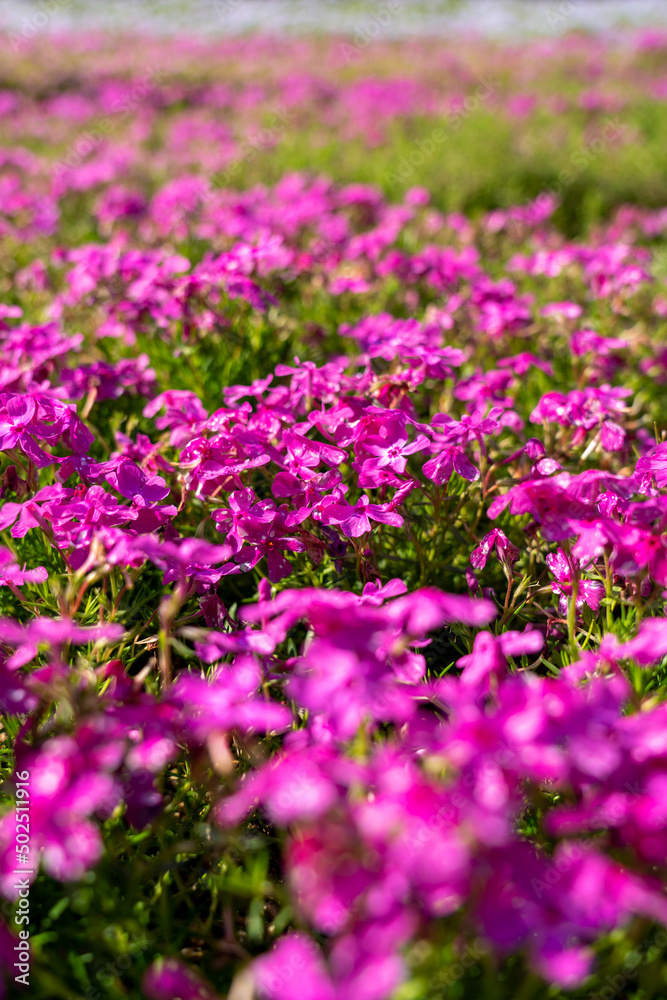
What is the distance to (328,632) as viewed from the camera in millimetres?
1137

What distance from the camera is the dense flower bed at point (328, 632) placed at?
0.97 metres

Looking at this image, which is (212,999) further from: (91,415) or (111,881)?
(91,415)

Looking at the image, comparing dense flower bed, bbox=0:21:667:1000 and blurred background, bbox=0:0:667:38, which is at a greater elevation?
blurred background, bbox=0:0:667:38

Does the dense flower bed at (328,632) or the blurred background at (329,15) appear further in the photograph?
the blurred background at (329,15)

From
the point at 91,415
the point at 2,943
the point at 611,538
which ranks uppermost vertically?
the point at 611,538

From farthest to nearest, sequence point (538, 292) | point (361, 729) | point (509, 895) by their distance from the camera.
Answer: point (538, 292), point (361, 729), point (509, 895)

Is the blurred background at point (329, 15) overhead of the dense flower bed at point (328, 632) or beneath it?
overhead

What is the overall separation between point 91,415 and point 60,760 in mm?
1971

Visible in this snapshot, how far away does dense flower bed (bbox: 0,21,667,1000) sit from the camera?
972mm

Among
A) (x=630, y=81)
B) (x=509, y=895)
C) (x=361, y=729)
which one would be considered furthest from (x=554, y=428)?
(x=630, y=81)

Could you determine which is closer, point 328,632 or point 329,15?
point 328,632

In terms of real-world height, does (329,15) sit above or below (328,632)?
above

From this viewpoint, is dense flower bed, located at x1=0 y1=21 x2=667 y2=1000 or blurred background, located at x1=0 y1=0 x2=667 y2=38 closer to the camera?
dense flower bed, located at x1=0 y1=21 x2=667 y2=1000

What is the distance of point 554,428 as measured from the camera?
2.57m
